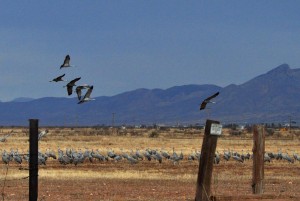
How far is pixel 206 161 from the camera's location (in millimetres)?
13273

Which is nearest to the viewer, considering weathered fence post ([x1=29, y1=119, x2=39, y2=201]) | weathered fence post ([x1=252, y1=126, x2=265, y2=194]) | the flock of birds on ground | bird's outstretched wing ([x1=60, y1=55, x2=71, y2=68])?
weathered fence post ([x1=29, y1=119, x2=39, y2=201])

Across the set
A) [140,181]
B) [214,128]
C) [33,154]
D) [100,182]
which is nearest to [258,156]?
[214,128]

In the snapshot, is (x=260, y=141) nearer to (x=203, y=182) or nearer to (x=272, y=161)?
(x=203, y=182)

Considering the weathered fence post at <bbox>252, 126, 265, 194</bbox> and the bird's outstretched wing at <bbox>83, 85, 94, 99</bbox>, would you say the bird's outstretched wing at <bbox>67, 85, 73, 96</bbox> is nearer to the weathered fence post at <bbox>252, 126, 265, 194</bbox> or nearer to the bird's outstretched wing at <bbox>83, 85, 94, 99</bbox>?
the bird's outstretched wing at <bbox>83, 85, 94, 99</bbox>

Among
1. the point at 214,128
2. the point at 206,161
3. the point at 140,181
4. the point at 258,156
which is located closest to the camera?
the point at 214,128

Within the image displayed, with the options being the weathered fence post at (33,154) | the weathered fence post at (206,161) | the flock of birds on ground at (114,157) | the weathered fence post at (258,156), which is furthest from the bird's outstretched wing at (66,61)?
the flock of birds on ground at (114,157)

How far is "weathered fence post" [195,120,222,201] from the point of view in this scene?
43.2ft

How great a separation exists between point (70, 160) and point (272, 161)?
38.5ft

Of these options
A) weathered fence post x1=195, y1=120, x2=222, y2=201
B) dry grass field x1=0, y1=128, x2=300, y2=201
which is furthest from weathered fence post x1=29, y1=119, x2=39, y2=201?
dry grass field x1=0, y1=128, x2=300, y2=201

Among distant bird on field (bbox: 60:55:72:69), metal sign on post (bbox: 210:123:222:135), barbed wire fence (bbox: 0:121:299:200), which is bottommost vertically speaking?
barbed wire fence (bbox: 0:121:299:200)

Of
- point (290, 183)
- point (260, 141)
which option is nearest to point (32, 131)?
point (260, 141)

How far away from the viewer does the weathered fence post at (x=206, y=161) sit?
1316 centimetres

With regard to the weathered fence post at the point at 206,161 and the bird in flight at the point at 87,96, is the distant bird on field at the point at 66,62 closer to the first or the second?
the bird in flight at the point at 87,96

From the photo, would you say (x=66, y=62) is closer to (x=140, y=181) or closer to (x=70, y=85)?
(x=70, y=85)
